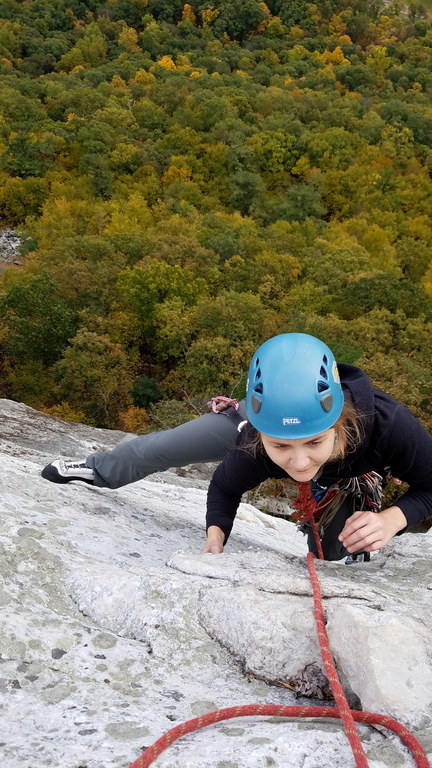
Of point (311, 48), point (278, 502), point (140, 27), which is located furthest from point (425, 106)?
point (278, 502)

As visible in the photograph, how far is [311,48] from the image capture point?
87.9 metres

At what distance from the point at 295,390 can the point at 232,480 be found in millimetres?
786

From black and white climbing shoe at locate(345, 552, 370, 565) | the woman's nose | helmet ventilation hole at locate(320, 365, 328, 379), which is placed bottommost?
black and white climbing shoe at locate(345, 552, 370, 565)

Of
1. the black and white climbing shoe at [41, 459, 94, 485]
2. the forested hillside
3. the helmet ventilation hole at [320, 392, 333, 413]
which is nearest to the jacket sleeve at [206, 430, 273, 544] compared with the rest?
the helmet ventilation hole at [320, 392, 333, 413]

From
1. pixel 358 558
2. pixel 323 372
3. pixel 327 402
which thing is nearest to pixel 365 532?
pixel 327 402

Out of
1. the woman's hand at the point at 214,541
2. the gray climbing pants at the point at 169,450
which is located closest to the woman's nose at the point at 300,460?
the woman's hand at the point at 214,541

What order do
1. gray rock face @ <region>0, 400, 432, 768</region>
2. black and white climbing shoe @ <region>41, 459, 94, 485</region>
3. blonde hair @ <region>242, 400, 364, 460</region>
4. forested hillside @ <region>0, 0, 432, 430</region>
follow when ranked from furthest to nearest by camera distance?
forested hillside @ <region>0, 0, 432, 430</region>
black and white climbing shoe @ <region>41, 459, 94, 485</region>
blonde hair @ <region>242, 400, 364, 460</region>
gray rock face @ <region>0, 400, 432, 768</region>

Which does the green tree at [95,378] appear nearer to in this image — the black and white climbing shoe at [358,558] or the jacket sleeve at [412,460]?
the black and white climbing shoe at [358,558]

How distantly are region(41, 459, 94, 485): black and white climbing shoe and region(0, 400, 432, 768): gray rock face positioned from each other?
2.16ft

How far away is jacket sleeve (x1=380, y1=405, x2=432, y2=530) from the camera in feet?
8.53

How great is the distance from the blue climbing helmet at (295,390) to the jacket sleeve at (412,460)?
1.03ft

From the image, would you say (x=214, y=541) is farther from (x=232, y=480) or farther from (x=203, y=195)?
(x=203, y=195)

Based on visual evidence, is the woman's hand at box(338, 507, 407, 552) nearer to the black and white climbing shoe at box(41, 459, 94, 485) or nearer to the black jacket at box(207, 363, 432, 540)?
the black jacket at box(207, 363, 432, 540)

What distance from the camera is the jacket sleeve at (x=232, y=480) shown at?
2.86 meters
